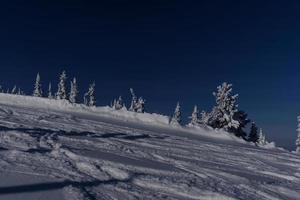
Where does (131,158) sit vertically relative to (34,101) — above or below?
below

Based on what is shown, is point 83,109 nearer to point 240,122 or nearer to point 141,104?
point 240,122

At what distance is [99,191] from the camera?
659 cm

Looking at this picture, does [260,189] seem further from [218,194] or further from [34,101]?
[34,101]

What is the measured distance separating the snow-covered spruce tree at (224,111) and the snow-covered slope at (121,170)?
26.4 m

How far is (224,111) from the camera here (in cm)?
4234

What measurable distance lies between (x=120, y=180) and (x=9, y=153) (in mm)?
2472

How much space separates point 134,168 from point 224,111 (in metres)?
34.3

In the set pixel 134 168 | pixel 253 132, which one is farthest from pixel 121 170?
pixel 253 132

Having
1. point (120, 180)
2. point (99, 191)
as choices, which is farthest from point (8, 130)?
point (99, 191)

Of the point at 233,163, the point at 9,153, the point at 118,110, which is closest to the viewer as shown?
the point at 9,153

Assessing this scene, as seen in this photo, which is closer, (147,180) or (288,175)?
(147,180)

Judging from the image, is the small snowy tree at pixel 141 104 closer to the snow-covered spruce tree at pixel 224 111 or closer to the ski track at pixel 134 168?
the snow-covered spruce tree at pixel 224 111

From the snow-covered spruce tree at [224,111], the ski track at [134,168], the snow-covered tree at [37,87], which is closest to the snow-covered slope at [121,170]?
the ski track at [134,168]

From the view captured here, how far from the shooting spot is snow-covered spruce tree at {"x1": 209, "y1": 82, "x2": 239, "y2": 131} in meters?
42.0
